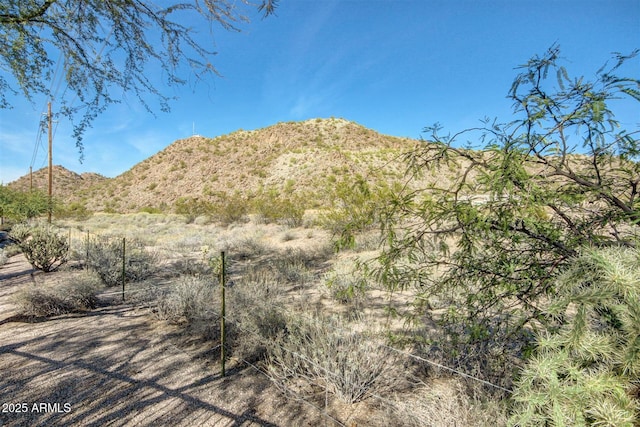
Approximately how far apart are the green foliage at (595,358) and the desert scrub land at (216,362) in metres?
0.87

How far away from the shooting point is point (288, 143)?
48.0 metres

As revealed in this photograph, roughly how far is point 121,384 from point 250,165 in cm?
4153

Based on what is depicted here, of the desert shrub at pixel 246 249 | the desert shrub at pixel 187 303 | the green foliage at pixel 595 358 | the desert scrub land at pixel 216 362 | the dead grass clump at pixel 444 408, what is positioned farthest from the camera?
the desert shrub at pixel 246 249

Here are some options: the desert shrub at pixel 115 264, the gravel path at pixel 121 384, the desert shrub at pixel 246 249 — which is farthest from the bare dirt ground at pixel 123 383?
the desert shrub at pixel 246 249

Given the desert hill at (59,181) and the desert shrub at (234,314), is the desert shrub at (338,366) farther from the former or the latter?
the desert hill at (59,181)

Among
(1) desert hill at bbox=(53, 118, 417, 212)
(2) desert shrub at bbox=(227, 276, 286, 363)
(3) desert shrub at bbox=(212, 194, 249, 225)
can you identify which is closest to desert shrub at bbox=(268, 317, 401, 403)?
(2) desert shrub at bbox=(227, 276, 286, 363)

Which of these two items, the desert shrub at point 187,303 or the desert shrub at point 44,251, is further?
the desert shrub at point 44,251

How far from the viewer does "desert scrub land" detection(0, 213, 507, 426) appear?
9.76 ft

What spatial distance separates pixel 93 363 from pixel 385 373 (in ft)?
11.8

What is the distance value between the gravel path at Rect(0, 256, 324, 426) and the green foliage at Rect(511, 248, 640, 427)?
2.09 m

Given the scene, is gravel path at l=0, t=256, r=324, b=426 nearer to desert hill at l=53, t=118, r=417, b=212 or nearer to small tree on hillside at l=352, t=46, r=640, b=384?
small tree on hillside at l=352, t=46, r=640, b=384

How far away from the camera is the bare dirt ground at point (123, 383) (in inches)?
119

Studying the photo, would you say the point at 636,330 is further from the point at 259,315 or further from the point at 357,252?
the point at 357,252

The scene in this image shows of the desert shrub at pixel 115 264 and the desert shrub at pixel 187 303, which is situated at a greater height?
the desert shrub at pixel 115 264
